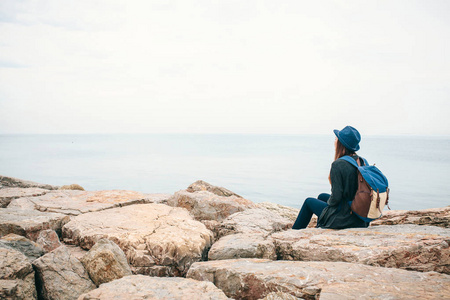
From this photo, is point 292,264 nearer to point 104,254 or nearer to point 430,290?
point 430,290

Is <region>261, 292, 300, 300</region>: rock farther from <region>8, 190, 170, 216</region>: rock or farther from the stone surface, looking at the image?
the stone surface

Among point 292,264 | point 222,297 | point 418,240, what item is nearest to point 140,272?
point 222,297

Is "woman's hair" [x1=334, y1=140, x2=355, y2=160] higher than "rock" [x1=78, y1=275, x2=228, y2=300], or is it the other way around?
"woman's hair" [x1=334, y1=140, x2=355, y2=160]

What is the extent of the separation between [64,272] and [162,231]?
1.13m

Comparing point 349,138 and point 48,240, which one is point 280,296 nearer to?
point 349,138

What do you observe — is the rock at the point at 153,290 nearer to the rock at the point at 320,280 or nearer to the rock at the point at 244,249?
the rock at the point at 320,280

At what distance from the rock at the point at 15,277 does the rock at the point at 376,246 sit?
242 cm

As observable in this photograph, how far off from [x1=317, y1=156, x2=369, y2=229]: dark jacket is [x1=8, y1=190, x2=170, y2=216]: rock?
3.04m

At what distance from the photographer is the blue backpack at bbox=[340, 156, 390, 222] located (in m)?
3.43

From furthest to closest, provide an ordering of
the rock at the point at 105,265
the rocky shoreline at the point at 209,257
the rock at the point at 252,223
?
the rock at the point at 252,223 < the rock at the point at 105,265 < the rocky shoreline at the point at 209,257

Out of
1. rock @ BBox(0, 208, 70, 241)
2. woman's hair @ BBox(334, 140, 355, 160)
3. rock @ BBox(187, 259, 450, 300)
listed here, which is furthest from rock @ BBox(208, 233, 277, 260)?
rock @ BBox(0, 208, 70, 241)

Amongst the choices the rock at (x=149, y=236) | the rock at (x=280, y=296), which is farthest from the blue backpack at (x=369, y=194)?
the rock at (x=149, y=236)

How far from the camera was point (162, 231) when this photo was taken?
145 inches

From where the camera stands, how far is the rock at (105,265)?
2.86 m
